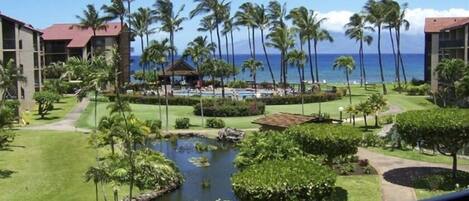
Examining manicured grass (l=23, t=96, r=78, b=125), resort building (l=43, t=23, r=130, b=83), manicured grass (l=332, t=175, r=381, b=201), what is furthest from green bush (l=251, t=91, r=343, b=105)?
manicured grass (l=332, t=175, r=381, b=201)

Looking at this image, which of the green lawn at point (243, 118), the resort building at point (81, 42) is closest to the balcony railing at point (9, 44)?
the green lawn at point (243, 118)

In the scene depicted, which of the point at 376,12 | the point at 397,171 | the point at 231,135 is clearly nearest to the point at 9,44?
the point at 231,135

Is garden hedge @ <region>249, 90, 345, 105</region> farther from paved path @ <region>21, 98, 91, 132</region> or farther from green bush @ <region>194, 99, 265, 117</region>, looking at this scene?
paved path @ <region>21, 98, 91, 132</region>

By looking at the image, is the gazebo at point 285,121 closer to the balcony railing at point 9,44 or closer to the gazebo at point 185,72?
the balcony railing at point 9,44

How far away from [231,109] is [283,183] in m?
43.1

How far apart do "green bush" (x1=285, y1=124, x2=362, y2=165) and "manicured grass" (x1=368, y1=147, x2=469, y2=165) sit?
8.76m

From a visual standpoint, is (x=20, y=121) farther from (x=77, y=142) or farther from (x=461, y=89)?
(x=461, y=89)

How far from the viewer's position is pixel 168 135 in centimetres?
5150

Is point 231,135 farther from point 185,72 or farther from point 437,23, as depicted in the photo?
point 185,72

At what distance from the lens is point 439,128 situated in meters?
28.0

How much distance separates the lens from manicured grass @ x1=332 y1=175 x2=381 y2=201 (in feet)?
91.5

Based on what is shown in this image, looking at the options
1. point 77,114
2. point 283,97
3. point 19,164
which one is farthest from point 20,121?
point 283,97

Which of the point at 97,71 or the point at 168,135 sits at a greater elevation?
the point at 97,71

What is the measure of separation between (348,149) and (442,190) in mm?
4839
